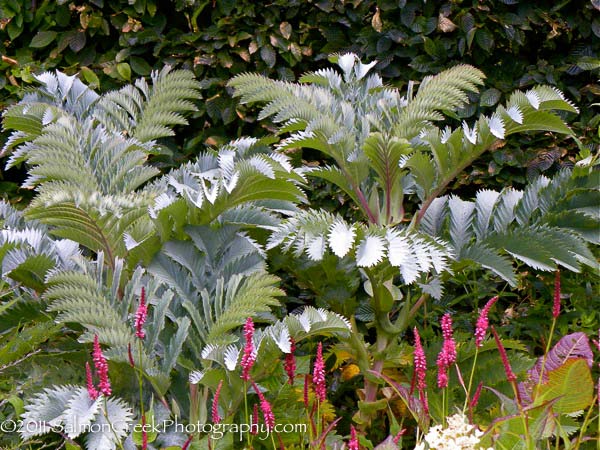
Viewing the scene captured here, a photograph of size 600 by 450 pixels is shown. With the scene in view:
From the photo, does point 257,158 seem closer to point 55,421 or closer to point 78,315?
point 78,315

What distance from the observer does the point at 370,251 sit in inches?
94.7

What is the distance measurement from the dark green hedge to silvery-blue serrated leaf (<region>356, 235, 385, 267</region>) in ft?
4.43

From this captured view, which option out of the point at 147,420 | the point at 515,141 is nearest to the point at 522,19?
the point at 515,141

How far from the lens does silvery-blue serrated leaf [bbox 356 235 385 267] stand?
7.77 ft

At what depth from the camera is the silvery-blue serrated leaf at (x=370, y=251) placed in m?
2.37

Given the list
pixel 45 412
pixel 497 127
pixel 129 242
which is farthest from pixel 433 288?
pixel 45 412

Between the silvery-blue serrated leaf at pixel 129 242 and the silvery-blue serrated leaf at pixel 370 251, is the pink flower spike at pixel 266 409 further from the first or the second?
the silvery-blue serrated leaf at pixel 129 242

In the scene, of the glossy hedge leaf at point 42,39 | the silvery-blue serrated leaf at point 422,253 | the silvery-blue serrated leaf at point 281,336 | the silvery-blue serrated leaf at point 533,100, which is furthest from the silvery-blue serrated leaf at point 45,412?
the glossy hedge leaf at point 42,39

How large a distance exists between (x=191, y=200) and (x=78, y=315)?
489 mm

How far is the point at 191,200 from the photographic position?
2568mm

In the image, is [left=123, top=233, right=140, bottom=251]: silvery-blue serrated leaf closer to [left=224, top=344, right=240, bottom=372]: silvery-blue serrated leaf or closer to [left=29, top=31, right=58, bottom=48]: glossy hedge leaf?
[left=224, top=344, right=240, bottom=372]: silvery-blue serrated leaf

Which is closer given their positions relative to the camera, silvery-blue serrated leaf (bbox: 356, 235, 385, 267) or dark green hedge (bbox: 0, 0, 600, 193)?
silvery-blue serrated leaf (bbox: 356, 235, 385, 267)

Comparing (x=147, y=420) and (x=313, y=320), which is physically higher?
(x=313, y=320)

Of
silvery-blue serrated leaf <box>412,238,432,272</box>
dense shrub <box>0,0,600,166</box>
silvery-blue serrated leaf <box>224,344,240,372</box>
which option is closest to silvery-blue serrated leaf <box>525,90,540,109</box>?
silvery-blue serrated leaf <box>412,238,432,272</box>
